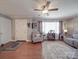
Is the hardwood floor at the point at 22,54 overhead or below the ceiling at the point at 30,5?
below

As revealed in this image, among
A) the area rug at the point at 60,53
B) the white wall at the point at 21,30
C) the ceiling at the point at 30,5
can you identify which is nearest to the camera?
the ceiling at the point at 30,5

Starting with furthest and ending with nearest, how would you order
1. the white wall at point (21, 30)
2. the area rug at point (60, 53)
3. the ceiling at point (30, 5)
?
the white wall at point (21, 30), the area rug at point (60, 53), the ceiling at point (30, 5)

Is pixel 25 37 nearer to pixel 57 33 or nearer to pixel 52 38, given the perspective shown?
pixel 52 38

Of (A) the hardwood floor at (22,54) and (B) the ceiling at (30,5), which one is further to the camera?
(A) the hardwood floor at (22,54)

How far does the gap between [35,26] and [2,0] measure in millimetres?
6187

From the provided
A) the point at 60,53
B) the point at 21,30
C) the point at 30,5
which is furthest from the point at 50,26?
the point at 30,5

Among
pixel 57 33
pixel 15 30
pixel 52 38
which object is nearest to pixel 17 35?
pixel 15 30

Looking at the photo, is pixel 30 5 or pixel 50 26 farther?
pixel 50 26

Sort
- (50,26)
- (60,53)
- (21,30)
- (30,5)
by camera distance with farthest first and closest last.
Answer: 1. (50,26)
2. (21,30)
3. (60,53)
4. (30,5)

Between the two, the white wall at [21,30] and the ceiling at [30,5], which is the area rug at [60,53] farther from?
the white wall at [21,30]

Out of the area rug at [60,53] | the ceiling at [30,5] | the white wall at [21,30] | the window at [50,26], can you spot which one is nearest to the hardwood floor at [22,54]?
the area rug at [60,53]

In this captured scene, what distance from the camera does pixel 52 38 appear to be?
33.1 feet

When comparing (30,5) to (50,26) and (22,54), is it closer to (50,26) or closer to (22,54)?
(22,54)

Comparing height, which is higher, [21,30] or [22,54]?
[21,30]
